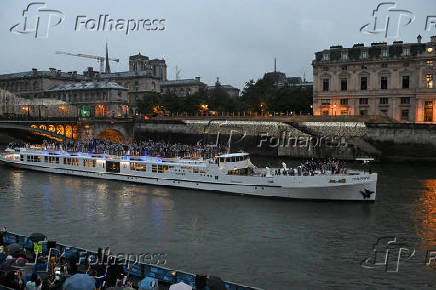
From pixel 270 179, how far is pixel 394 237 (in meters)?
12.3

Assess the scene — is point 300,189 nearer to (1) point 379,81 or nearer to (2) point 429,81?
(2) point 429,81

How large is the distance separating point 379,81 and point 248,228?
5557 cm

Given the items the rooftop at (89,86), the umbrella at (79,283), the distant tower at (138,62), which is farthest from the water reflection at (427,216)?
the distant tower at (138,62)

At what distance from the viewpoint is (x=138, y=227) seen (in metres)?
27.8

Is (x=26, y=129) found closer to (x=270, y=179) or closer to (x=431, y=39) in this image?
(x=270, y=179)

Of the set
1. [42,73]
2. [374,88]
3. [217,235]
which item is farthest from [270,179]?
[42,73]

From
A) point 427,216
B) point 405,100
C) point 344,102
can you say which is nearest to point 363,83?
point 344,102

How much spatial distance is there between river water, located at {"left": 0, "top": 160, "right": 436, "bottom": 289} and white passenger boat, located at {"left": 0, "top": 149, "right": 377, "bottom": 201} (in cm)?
101

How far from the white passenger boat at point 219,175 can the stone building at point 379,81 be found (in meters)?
42.1

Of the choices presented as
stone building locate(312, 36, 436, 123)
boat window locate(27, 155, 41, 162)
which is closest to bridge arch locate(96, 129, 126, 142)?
boat window locate(27, 155, 41, 162)

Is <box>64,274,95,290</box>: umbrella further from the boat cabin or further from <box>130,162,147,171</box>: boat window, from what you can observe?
<box>130,162,147,171</box>: boat window

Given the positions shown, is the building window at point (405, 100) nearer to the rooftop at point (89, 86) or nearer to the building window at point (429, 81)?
the building window at point (429, 81)

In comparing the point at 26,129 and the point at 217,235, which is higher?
the point at 26,129

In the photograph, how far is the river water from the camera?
68.1ft
